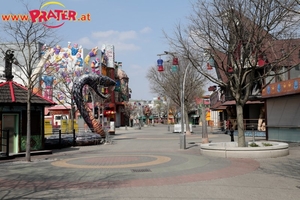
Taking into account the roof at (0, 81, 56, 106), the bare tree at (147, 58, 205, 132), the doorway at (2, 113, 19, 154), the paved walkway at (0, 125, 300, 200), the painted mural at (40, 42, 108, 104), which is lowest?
the paved walkway at (0, 125, 300, 200)

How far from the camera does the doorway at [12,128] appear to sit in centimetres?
1859

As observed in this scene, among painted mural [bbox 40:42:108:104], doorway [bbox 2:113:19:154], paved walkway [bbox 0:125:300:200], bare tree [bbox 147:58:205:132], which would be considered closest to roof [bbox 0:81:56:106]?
doorway [bbox 2:113:19:154]

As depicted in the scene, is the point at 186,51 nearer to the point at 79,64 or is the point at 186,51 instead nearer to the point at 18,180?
the point at 18,180

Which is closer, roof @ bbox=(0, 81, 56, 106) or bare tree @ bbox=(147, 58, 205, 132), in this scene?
roof @ bbox=(0, 81, 56, 106)

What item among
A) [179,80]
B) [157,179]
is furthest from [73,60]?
[157,179]

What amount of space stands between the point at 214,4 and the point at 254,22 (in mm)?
2229

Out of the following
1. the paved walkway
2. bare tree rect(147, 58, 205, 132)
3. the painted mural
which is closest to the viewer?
the paved walkway

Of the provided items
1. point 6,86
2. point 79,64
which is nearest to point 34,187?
point 6,86

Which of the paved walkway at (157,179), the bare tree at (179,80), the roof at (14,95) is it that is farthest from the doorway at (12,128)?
the bare tree at (179,80)

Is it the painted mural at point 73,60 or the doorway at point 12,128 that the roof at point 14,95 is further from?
the painted mural at point 73,60

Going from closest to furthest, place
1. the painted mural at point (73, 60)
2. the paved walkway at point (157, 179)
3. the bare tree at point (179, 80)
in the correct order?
the paved walkway at point (157, 179) → the bare tree at point (179, 80) → the painted mural at point (73, 60)

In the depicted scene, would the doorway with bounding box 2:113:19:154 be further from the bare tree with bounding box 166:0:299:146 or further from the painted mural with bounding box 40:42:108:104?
the painted mural with bounding box 40:42:108:104

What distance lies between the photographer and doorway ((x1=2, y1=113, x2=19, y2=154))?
61.0 ft

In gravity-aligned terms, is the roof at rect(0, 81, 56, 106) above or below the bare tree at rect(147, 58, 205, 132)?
below
